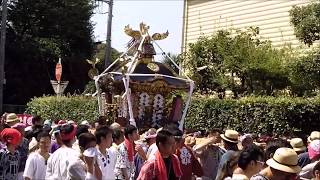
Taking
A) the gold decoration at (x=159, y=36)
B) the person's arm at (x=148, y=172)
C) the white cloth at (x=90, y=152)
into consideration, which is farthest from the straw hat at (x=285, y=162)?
the gold decoration at (x=159, y=36)

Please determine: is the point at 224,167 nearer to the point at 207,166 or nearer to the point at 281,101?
the point at 207,166

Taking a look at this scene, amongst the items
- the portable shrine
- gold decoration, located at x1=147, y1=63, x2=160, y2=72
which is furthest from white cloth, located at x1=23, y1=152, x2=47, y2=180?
gold decoration, located at x1=147, y1=63, x2=160, y2=72

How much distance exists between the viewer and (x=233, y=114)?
19906 millimetres

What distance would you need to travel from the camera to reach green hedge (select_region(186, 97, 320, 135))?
58.6 feet

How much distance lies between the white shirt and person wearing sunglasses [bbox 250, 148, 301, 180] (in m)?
2.42

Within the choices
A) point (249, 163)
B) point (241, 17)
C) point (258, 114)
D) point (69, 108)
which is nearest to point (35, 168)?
point (249, 163)

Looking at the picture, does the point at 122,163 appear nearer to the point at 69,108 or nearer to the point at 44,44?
the point at 69,108

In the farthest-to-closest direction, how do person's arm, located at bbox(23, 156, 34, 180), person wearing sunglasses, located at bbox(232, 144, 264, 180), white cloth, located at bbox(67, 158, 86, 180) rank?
person's arm, located at bbox(23, 156, 34, 180) → white cloth, located at bbox(67, 158, 86, 180) → person wearing sunglasses, located at bbox(232, 144, 264, 180)

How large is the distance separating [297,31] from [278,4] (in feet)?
28.4

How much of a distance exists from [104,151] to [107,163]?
0.17 m

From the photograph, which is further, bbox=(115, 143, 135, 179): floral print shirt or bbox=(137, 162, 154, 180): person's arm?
bbox=(115, 143, 135, 179): floral print shirt

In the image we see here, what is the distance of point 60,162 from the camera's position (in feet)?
22.5

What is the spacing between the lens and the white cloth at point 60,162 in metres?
6.77

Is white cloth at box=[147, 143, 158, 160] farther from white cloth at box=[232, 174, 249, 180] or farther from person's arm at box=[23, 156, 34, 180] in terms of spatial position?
person's arm at box=[23, 156, 34, 180]
